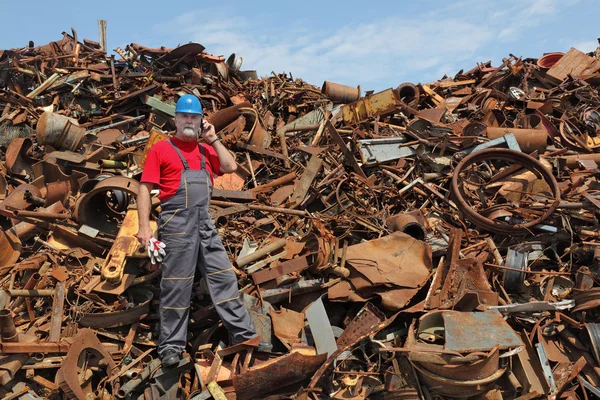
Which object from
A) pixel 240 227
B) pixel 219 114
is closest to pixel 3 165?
pixel 219 114

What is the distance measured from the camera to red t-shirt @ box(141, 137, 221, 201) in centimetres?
390

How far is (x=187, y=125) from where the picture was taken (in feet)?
13.1

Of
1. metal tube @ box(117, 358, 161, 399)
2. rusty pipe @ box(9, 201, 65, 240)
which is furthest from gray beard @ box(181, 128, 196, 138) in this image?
rusty pipe @ box(9, 201, 65, 240)

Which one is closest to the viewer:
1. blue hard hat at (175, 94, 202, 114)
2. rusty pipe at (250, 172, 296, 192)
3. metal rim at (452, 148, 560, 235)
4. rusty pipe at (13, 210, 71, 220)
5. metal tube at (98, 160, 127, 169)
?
blue hard hat at (175, 94, 202, 114)

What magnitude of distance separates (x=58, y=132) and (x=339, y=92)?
16.7 ft

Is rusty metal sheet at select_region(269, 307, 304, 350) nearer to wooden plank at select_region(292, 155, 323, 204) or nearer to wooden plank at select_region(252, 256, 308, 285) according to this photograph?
wooden plank at select_region(252, 256, 308, 285)

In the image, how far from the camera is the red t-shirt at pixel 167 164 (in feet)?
12.8

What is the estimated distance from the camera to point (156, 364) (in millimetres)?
3957

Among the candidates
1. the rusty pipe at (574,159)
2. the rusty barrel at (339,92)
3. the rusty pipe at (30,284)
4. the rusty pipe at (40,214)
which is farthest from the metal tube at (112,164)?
the rusty pipe at (574,159)

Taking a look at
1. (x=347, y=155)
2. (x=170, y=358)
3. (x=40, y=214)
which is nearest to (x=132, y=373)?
(x=170, y=358)

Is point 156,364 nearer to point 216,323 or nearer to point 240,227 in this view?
point 216,323

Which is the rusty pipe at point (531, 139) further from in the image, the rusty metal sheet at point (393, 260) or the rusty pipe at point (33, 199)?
the rusty pipe at point (33, 199)

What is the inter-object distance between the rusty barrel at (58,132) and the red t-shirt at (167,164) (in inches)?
132

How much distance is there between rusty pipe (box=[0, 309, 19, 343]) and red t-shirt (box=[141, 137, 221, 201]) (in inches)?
60.5
